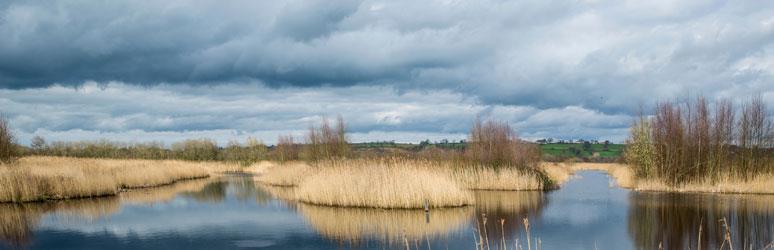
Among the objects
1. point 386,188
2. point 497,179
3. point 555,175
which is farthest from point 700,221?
point 555,175

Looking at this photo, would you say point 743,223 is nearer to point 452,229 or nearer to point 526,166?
point 452,229

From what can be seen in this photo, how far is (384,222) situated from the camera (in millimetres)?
13852

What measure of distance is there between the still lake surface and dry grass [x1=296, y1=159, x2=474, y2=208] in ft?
1.72

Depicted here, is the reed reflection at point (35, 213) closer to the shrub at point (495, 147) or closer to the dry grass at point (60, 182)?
the dry grass at point (60, 182)

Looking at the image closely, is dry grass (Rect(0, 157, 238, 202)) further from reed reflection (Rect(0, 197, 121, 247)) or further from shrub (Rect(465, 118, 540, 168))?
shrub (Rect(465, 118, 540, 168))

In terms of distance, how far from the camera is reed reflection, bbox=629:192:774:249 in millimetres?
11422

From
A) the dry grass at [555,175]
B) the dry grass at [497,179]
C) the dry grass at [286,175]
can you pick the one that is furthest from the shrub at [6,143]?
the dry grass at [555,175]

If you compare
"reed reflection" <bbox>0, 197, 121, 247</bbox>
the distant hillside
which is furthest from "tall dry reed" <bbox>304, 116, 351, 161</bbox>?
the distant hillside

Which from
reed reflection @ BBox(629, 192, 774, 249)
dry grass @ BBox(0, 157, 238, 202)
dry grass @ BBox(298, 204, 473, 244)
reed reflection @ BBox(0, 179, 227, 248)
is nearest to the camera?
reed reflection @ BBox(629, 192, 774, 249)

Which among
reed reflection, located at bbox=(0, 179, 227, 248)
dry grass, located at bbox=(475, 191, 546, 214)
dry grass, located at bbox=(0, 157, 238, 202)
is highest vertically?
dry grass, located at bbox=(0, 157, 238, 202)

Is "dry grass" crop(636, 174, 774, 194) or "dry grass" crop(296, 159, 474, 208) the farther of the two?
Result: "dry grass" crop(636, 174, 774, 194)

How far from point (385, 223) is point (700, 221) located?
755cm

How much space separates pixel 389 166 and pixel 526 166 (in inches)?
334

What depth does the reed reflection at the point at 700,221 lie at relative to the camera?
11422 mm
